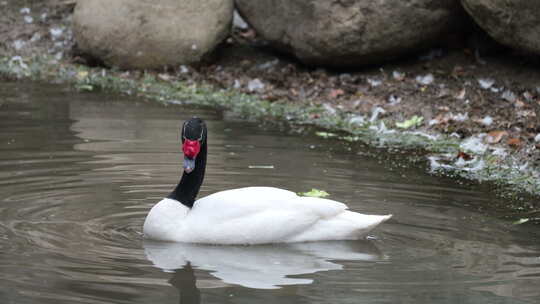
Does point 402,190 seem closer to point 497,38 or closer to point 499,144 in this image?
point 499,144

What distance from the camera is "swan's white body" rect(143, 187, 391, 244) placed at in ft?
20.9

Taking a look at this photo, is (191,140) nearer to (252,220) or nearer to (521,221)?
(252,220)

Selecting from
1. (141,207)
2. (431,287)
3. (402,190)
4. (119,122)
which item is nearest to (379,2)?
(119,122)

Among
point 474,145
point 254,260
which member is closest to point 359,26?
point 474,145

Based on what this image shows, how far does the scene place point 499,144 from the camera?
9.83 meters

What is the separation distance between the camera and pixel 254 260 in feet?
19.8

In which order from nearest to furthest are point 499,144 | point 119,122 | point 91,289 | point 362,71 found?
point 91,289, point 499,144, point 119,122, point 362,71

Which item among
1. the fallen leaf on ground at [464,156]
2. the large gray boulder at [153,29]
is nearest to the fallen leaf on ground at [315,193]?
the fallen leaf on ground at [464,156]

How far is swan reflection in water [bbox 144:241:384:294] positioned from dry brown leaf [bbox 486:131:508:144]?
378 cm

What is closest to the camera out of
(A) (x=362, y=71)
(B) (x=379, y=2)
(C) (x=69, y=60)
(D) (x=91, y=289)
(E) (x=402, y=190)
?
(D) (x=91, y=289)

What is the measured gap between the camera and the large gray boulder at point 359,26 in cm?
1227

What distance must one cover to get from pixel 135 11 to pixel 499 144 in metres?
6.28

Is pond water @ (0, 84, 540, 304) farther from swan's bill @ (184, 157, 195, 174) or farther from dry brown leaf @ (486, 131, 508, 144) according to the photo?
dry brown leaf @ (486, 131, 508, 144)

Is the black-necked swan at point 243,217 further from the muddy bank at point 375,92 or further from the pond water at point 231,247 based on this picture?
the muddy bank at point 375,92
